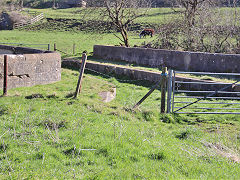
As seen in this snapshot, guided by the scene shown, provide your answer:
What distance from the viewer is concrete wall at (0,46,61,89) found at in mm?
11108

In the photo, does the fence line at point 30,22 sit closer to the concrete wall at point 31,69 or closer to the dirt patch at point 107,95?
the concrete wall at point 31,69

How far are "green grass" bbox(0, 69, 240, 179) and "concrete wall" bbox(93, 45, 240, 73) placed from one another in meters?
6.67

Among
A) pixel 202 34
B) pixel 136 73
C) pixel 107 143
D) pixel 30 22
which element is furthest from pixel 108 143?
pixel 30 22

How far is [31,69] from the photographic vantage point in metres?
11.8

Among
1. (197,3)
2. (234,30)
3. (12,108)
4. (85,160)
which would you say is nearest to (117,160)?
(85,160)

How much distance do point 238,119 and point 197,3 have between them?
558 inches

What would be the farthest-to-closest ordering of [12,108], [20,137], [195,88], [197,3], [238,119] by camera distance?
[197,3]
[195,88]
[238,119]
[12,108]
[20,137]

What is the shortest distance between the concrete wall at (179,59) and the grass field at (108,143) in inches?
260

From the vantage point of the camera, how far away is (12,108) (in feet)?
26.4

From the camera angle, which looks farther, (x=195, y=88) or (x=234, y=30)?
(x=234, y=30)

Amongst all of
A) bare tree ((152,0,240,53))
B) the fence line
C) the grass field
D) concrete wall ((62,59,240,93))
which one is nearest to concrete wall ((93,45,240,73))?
concrete wall ((62,59,240,93))

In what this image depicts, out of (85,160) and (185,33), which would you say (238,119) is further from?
(185,33)

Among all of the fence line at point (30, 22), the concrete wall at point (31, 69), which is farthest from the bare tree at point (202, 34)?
the fence line at point (30, 22)

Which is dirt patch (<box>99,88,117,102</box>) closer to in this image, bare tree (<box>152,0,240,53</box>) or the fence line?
bare tree (<box>152,0,240,53</box>)
